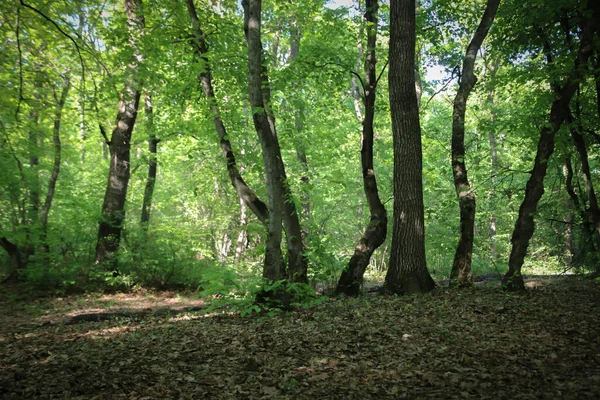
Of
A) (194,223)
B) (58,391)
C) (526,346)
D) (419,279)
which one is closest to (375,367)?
(526,346)

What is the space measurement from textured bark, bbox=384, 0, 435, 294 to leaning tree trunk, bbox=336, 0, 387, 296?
1.13 meters

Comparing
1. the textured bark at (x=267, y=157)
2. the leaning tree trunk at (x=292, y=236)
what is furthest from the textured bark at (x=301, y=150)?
the textured bark at (x=267, y=157)

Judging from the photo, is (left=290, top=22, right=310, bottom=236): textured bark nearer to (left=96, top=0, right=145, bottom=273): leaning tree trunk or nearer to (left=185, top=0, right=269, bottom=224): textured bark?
(left=185, top=0, right=269, bottom=224): textured bark

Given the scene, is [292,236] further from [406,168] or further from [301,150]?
[301,150]

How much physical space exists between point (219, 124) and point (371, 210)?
4.15 meters

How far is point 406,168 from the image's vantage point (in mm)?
7766

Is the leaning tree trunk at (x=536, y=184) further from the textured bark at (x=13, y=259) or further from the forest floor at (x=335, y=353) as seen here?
the textured bark at (x=13, y=259)

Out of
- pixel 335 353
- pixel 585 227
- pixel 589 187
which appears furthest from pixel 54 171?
pixel 585 227

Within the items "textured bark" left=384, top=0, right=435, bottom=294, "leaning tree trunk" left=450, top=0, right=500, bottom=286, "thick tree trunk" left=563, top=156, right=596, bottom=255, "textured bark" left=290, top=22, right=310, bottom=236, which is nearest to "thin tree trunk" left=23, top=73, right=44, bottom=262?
"textured bark" left=290, top=22, right=310, bottom=236

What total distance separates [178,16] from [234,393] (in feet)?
28.3

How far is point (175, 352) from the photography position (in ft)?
14.8

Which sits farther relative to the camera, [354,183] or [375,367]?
[354,183]

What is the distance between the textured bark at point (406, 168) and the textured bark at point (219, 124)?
9.63 ft

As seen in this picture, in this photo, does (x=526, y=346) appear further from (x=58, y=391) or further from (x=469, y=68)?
(x=469, y=68)
